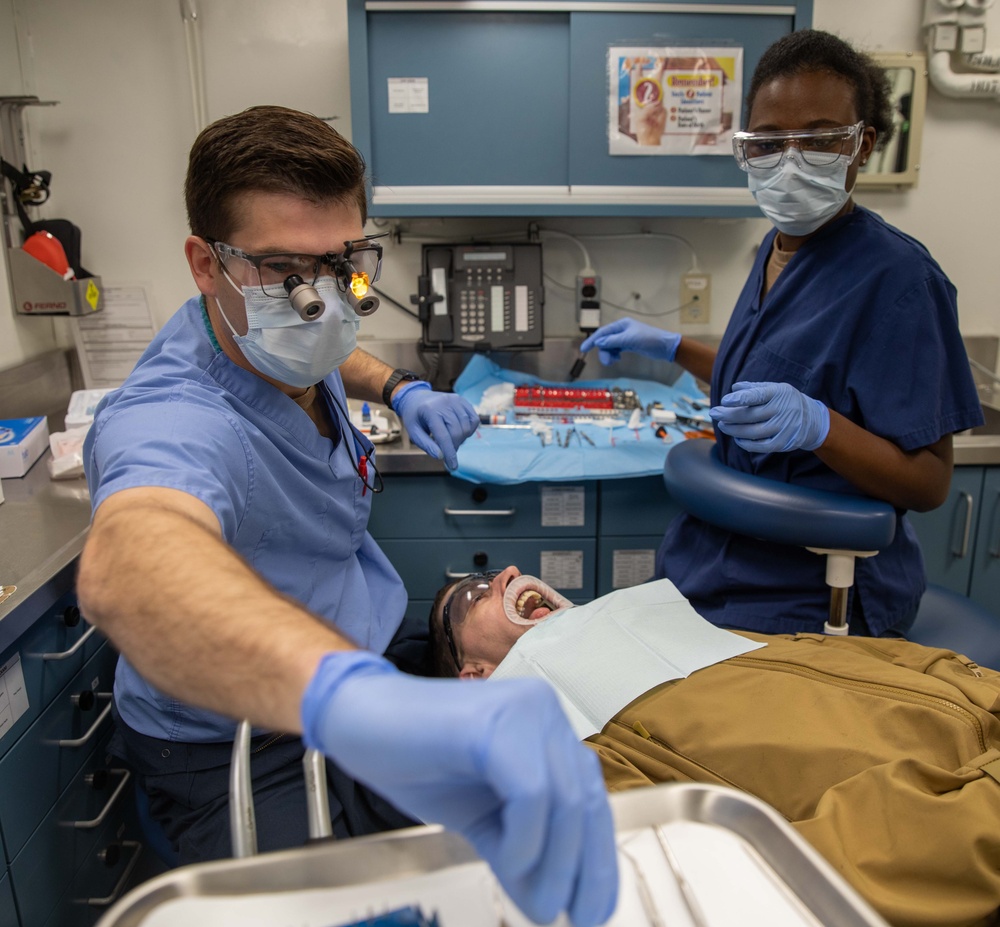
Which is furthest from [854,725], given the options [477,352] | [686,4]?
[686,4]

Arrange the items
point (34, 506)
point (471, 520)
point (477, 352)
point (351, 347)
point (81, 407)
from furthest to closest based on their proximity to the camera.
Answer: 1. point (477, 352)
2. point (471, 520)
3. point (81, 407)
4. point (34, 506)
5. point (351, 347)

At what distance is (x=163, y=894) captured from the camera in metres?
0.63

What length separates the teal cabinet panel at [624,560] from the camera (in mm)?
2359

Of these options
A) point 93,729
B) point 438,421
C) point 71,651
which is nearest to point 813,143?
point 438,421

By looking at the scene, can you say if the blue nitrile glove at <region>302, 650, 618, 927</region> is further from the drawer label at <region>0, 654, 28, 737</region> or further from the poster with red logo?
the poster with red logo

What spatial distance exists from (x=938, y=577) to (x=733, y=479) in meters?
1.23

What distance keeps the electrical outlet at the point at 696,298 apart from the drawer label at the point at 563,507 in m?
0.87

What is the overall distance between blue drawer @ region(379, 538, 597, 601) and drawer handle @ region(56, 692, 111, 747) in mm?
849

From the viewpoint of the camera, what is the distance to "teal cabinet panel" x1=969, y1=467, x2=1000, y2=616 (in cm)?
228

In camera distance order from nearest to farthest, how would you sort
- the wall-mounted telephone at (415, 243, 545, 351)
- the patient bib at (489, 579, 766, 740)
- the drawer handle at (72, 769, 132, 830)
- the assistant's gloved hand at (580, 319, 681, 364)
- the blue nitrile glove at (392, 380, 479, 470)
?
1. the patient bib at (489, 579, 766, 740)
2. the drawer handle at (72, 769, 132, 830)
3. the blue nitrile glove at (392, 380, 479, 470)
4. the assistant's gloved hand at (580, 319, 681, 364)
5. the wall-mounted telephone at (415, 243, 545, 351)

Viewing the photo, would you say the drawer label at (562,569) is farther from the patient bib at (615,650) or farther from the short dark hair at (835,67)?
the short dark hair at (835,67)

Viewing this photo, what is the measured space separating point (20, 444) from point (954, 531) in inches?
94.0

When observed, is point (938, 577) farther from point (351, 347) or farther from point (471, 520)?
point (351, 347)

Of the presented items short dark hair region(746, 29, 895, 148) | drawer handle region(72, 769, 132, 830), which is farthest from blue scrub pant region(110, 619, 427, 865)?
short dark hair region(746, 29, 895, 148)
